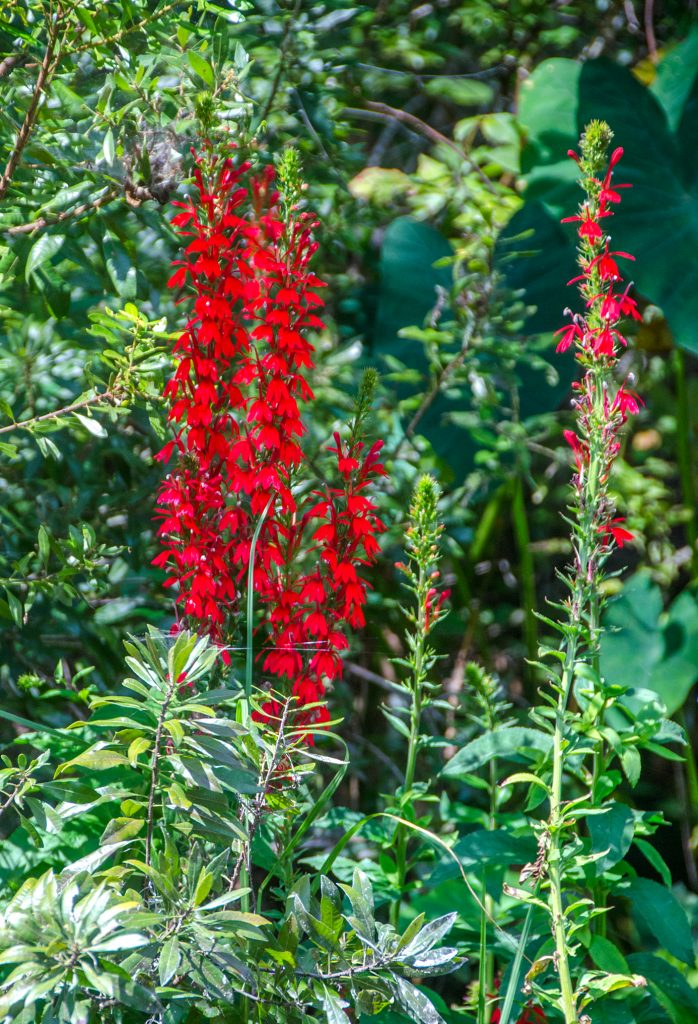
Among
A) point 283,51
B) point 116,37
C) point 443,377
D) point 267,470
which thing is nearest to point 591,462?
point 267,470

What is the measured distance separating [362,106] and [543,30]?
19.3 inches

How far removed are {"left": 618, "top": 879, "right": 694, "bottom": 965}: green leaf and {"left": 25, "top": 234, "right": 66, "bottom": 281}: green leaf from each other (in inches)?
37.3

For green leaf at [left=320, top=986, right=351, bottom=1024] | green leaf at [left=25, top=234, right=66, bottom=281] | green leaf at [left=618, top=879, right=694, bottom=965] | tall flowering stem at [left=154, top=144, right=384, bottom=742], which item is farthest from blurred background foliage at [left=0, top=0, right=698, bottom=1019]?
green leaf at [left=320, top=986, right=351, bottom=1024]

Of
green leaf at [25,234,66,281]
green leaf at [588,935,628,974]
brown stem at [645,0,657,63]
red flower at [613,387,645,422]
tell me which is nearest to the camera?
red flower at [613,387,645,422]

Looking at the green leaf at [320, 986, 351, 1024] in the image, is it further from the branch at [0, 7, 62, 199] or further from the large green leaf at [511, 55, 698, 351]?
the large green leaf at [511, 55, 698, 351]

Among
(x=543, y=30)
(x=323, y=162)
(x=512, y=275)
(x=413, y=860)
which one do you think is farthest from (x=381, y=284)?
(x=413, y=860)

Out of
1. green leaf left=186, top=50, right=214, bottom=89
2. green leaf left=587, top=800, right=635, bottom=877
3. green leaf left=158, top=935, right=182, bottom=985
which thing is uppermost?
green leaf left=186, top=50, right=214, bottom=89

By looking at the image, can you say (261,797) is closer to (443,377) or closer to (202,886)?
(202,886)

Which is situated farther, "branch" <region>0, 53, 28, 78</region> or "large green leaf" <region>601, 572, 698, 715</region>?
"large green leaf" <region>601, 572, 698, 715</region>

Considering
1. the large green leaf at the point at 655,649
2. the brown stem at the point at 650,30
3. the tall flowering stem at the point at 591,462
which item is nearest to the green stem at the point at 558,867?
the tall flowering stem at the point at 591,462

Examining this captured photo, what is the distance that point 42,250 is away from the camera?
112 centimetres

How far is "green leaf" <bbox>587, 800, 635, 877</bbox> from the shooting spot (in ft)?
3.12

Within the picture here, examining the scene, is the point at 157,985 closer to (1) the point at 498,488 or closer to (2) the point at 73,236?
(2) the point at 73,236

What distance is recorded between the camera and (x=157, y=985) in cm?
78
